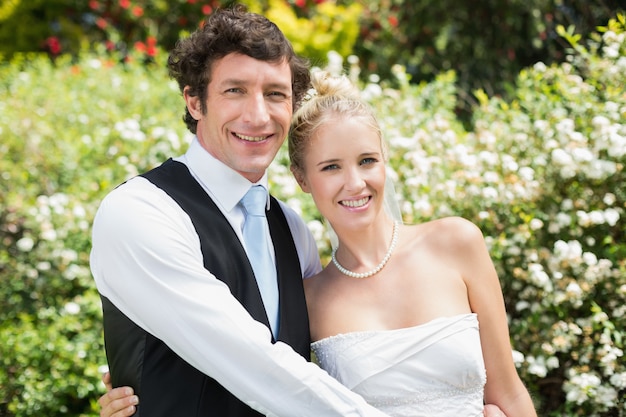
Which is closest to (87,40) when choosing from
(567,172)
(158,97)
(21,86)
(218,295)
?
(21,86)

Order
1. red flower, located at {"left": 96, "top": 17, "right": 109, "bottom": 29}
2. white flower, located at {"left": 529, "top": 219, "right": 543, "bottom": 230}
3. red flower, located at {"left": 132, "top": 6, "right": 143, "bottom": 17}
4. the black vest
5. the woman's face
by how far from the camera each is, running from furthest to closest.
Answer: red flower, located at {"left": 96, "top": 17, "right": 109, "bottom": 29} < red flower, located at {"left": 132, "top": 6, "right": 143, "bottom": 17} < white flower, located at {"left": 529, "top": 219, "right": 543, "bottom": 230} < the woman's face < the black vest

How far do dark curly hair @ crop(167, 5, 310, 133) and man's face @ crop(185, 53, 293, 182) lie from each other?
28mm

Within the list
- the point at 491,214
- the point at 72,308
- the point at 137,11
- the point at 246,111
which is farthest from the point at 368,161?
the point at 137,11

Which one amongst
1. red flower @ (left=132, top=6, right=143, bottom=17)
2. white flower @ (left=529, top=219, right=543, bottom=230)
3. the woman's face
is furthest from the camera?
red flower @ (left=132, top=6, right=143, bottom=17)

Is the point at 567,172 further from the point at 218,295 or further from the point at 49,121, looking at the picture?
the point at 49,121

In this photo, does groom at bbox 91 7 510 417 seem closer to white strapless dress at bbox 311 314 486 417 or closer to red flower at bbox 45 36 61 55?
white strapless dress at bbox 311 314 486 417

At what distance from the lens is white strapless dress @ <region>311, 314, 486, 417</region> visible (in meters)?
2.35

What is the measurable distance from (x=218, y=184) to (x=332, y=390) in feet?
2.42

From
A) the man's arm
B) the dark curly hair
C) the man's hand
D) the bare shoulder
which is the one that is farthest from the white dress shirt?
the bare shoulder

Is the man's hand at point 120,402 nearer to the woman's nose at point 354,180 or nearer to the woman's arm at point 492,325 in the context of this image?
the woman's nose at point 354,180

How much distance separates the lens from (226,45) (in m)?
2.29

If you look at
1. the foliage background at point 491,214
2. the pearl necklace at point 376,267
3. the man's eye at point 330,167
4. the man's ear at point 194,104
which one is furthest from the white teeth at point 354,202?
the foliage background at point 491,214

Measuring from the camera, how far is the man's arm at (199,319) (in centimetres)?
191

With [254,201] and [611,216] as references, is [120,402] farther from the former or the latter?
[611,216]
